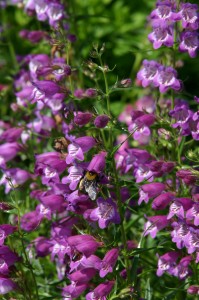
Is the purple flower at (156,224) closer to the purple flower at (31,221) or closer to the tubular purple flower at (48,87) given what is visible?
the purple flower at (31,221)

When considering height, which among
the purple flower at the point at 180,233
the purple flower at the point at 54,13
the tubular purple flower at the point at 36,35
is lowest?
the purple flower at the point at 180,233

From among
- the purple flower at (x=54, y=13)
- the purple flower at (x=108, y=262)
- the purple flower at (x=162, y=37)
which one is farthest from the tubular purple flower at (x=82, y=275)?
the purple flower at (x=54, y=13)

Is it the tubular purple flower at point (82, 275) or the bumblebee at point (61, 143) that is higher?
the bumblebee at point (61, 143)

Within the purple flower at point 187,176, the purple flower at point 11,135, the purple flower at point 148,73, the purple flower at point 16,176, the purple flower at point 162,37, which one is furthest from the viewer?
the purple flower at point 11,135

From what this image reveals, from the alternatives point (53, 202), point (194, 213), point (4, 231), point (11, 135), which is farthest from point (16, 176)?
point (194, 213)

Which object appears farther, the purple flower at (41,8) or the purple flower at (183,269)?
the purple flower at (41,8)

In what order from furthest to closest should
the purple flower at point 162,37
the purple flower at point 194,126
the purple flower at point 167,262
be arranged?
the purple flower at point 162,37
the purple flower at point 167,262
the purple flower at point 194,126

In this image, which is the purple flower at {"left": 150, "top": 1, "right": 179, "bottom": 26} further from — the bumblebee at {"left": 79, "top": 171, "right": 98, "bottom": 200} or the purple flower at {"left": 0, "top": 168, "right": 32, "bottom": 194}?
the purple flower at {"left": 0, "top": 168, "right": 32, "bottom": 194}

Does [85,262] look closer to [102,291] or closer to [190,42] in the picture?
[102,291]
